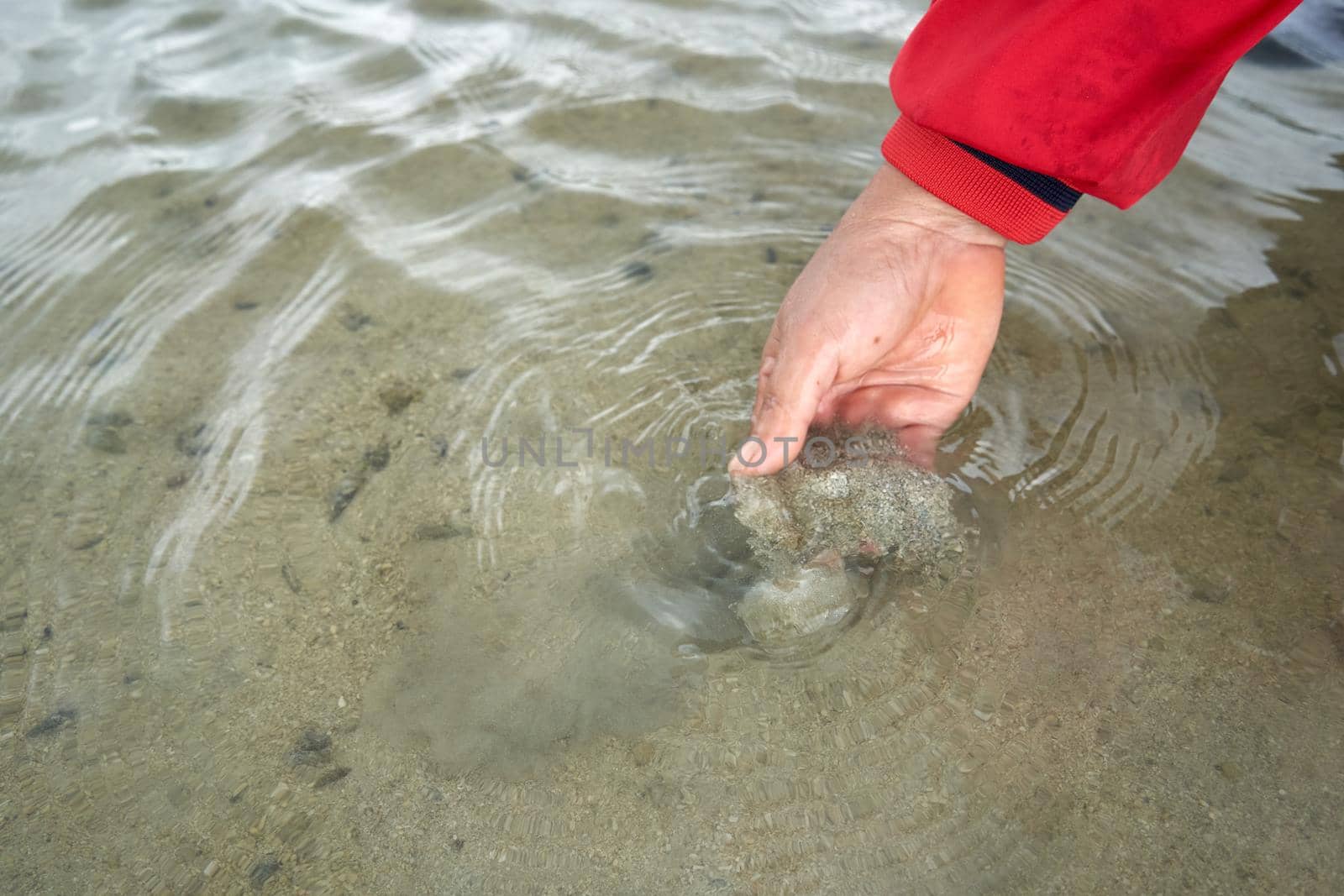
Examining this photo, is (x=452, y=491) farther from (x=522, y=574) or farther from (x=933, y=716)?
(x=933, y=716)

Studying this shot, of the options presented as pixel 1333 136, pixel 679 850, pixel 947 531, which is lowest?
pixel 679 850

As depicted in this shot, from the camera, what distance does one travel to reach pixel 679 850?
160 cm

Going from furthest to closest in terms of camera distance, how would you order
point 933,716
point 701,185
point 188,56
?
point 188,56
point 701,185
point 933,716

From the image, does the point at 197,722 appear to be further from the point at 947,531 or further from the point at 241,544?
the point at 947,531

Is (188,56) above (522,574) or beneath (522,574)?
above

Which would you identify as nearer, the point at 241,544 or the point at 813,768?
the point at 813,768

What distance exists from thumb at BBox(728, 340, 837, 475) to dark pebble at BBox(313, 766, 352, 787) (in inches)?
41.2

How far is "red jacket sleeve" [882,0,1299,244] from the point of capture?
5.63 ft

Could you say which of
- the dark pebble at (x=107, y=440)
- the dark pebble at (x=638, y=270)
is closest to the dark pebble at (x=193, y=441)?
the dark pebble at (x=107, y=440)

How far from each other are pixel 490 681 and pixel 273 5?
13.1 feet

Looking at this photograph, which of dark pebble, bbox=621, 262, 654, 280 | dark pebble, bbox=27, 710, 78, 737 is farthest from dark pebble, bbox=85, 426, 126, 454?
dark pebble, bbox=621, 262, 654, 280

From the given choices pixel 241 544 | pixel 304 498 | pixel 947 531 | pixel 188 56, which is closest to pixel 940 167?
pixel 947 531

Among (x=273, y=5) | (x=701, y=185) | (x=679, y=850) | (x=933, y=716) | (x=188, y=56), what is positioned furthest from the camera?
(x=273, y=5)

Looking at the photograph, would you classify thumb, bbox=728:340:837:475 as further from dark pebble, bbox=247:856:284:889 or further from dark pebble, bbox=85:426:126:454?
dark pebble, bbox=85:426:126:454
